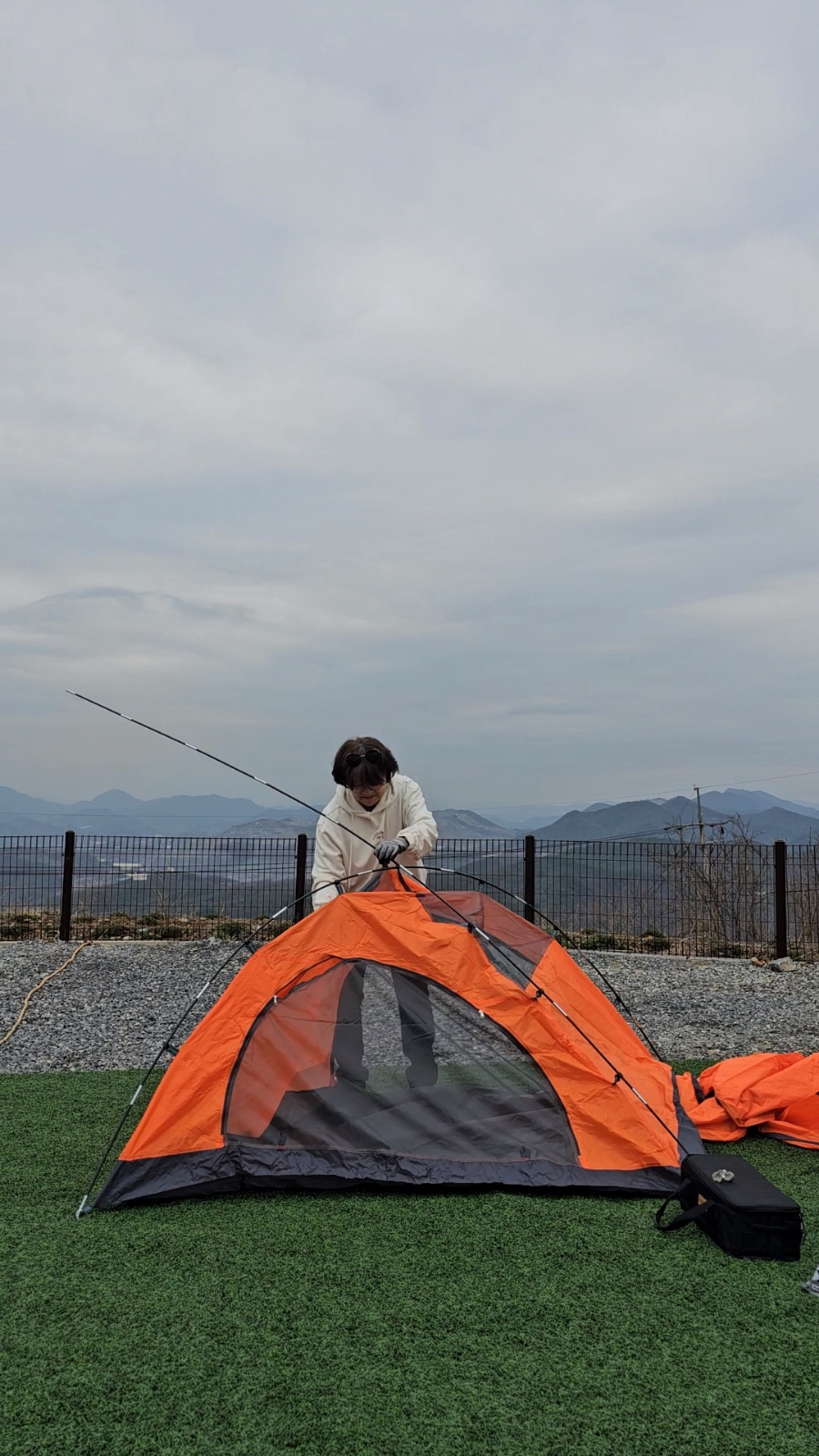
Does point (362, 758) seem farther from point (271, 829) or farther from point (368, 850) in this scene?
point (271, 829)

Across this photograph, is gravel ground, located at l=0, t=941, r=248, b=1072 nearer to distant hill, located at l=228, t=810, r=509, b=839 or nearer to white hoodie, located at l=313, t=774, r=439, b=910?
distant hill, located at l=228, t=810, r=509, b=839

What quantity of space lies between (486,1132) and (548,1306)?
0.97m

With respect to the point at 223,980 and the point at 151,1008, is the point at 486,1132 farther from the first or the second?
the point at 223,980

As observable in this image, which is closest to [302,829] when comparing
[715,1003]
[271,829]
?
[271,829]

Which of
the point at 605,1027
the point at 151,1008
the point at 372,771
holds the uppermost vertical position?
the point at 372,771

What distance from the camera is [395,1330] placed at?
8.43ft

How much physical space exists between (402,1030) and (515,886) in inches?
255

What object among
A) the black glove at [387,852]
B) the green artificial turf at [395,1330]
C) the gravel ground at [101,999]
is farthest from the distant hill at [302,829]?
the green artificial turf at [395,1330]

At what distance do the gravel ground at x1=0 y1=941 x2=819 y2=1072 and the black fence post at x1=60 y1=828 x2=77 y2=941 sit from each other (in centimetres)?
25

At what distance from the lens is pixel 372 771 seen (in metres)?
4.16

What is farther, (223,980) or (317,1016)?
(223,980)

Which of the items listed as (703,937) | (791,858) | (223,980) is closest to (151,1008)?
(223,980)

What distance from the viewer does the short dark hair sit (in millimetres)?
4172

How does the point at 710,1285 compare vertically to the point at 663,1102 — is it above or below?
below
